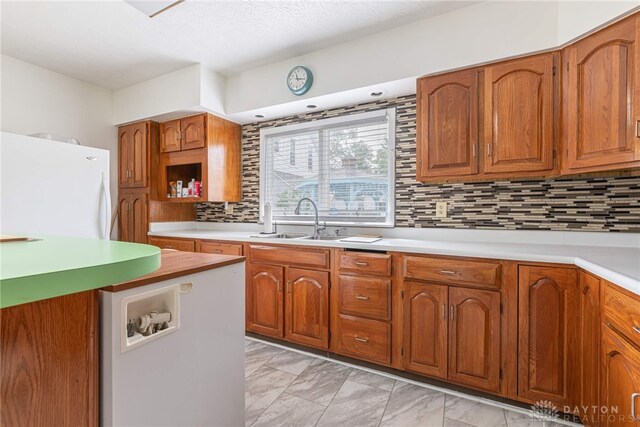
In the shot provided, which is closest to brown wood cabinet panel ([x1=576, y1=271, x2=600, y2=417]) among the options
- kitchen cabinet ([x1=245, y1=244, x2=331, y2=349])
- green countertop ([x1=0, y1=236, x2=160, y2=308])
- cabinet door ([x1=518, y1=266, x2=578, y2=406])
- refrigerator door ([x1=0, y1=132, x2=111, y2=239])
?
cabinet door ([x1=518, y1=266, x2=578, y2=406])

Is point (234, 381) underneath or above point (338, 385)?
above

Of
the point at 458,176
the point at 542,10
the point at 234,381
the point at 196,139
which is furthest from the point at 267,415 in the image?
the point at 542,10

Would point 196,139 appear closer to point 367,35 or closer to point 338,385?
point 367,35

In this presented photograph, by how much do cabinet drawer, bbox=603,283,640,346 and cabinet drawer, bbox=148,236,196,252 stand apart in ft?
9.55

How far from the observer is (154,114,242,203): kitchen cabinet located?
10.0 ft

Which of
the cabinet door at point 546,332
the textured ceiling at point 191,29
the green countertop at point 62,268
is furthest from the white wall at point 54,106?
the cabinet door at point 546,332

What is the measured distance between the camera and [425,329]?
6.36 feet

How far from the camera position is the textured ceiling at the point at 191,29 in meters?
2.03

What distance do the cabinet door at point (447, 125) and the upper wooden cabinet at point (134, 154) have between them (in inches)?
111

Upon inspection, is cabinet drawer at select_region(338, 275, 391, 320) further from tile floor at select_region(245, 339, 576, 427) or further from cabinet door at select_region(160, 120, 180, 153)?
cabinet door at select_region(160, 120, 180, 153)

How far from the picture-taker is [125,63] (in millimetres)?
2850

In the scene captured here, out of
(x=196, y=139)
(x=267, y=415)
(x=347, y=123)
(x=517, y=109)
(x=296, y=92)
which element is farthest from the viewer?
(x=196, y=139)

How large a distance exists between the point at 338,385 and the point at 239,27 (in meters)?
2.62

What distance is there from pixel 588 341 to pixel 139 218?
3842 millimetres
